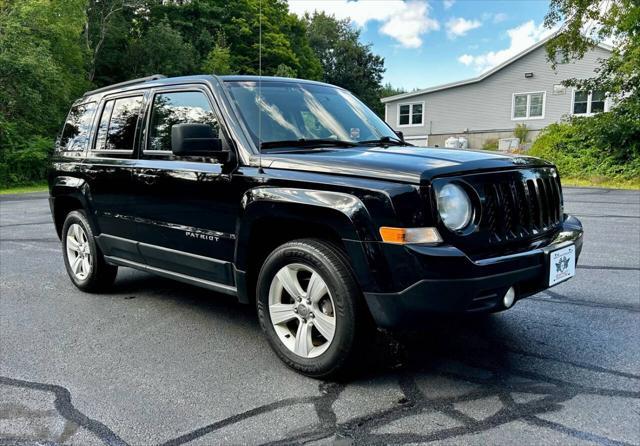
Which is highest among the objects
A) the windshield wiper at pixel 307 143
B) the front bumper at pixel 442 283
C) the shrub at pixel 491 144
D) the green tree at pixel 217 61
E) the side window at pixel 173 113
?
the green tree at pixel 217 61

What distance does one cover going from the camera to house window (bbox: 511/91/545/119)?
2678 centimetres

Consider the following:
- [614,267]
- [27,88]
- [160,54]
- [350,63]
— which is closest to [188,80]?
[614,267]

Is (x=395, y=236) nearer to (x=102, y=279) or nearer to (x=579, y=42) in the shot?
(x=102, y=279)

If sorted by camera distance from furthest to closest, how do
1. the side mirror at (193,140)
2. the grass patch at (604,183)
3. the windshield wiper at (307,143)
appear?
the grass patch at (604,183) < the windshield wiper at (307,143) < the side mirror at (193,140)

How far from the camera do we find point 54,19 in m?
23.5

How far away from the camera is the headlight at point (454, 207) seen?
2758mm

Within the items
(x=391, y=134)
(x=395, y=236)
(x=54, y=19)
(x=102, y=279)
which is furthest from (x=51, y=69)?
(x=395, y=236)

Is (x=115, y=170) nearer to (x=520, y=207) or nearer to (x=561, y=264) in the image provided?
(x=520, y=207)

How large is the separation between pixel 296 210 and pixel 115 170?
83.4 inches

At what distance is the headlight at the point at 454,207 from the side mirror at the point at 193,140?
1538 millimetres

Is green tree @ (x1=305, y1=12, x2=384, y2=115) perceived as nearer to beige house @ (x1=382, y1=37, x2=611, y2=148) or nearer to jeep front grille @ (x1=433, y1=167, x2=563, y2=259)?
beige house @ (x1=382, y1=37, x2=611, y2=148)

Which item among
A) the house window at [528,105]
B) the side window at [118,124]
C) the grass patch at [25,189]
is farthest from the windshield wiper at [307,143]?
the house window at [528,105]

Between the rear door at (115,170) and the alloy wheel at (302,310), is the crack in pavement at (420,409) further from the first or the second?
Answer: the rear door at (115,170)

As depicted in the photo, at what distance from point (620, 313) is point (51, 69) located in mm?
22412
